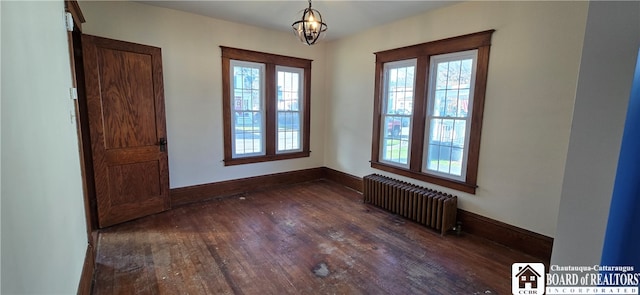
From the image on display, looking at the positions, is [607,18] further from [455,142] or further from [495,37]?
[455,142]

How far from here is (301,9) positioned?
3574 mm

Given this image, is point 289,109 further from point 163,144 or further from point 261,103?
point 163,144

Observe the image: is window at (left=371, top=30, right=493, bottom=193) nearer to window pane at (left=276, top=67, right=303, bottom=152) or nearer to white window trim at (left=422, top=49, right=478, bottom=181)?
white window trim at (left=422, top=49, right=478, bottom=181)

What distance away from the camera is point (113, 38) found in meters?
3.29

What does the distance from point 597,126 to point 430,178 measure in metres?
2.83

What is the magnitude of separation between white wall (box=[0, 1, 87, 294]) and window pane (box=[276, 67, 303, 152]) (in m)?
3.03

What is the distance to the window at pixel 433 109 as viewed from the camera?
10.5 feet

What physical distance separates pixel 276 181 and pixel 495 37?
12.5ft

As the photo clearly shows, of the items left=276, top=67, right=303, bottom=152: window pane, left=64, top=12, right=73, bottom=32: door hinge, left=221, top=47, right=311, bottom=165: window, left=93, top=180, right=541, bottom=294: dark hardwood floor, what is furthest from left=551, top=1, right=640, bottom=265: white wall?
left=276, top=67, right=303, bottom=152: window pane

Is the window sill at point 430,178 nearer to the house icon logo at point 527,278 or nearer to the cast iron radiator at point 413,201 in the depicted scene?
the cast iron radiator at point 413,201

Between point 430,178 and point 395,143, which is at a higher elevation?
point 395,143

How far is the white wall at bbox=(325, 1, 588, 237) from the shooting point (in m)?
2.54

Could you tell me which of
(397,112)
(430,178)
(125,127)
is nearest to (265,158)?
(125,127)

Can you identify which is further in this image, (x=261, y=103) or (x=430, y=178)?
(x=261, y=103)
